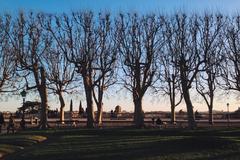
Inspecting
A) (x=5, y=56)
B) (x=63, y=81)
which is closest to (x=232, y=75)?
(x=63, y=81)

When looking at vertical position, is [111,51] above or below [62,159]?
above

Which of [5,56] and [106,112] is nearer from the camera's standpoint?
[5,56]

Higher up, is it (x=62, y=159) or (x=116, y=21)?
(x=116, y=21)

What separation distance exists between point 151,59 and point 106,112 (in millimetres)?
55397

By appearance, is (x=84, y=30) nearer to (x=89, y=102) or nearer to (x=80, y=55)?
(x=80, y=55)

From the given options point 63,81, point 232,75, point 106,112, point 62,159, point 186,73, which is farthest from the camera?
Answer: point 106,112

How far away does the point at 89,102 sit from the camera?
1591 inches

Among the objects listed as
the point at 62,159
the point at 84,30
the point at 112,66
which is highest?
the point at 84,30

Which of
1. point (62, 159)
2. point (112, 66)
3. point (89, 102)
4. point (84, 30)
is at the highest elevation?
point (84, 30)

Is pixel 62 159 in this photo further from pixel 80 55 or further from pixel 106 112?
pixel 106 112

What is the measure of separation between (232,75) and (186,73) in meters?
5.32

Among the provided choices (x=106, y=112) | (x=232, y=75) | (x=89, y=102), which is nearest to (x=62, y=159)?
(x=89, y=102)

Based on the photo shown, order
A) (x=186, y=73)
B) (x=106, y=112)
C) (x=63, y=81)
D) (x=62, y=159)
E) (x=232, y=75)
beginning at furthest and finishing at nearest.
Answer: (x=106, y=112) < (x=63, y=81) < (x=232, y=75) < (x=186, y=73) < (x=62, y=159)

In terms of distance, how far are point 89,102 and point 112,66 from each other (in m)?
5.10
